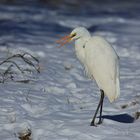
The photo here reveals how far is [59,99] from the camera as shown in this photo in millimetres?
7742

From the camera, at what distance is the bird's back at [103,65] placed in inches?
259

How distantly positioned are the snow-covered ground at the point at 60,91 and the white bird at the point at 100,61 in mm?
367

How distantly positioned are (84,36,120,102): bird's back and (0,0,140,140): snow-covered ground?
1.23 ft

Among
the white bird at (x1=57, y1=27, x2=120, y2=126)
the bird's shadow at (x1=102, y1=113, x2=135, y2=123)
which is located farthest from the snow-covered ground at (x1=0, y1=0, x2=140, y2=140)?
the white bird at (x1=57, y1=27, x2=120, y2=126)

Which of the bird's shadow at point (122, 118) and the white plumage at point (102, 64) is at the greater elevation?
the white plumage at point (102, 64)

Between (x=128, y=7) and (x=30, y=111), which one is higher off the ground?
(x=128, y=7)

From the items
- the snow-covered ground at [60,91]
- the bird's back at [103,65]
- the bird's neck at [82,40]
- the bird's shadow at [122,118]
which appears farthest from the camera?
the bird's neck at [82,40]

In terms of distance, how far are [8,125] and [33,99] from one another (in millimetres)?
1229

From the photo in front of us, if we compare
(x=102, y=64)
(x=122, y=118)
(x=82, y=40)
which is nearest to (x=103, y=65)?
(x=102, y=64)

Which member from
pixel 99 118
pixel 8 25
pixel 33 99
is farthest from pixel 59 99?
pixel 8 25

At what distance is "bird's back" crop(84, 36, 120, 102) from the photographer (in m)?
6.57

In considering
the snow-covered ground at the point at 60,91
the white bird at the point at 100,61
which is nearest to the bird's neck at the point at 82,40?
the white bird at the point at 100,61

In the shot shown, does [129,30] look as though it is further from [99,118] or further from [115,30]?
[99,118]

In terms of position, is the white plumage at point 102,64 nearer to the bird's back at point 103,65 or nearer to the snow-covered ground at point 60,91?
the bird's back at point 103,65
